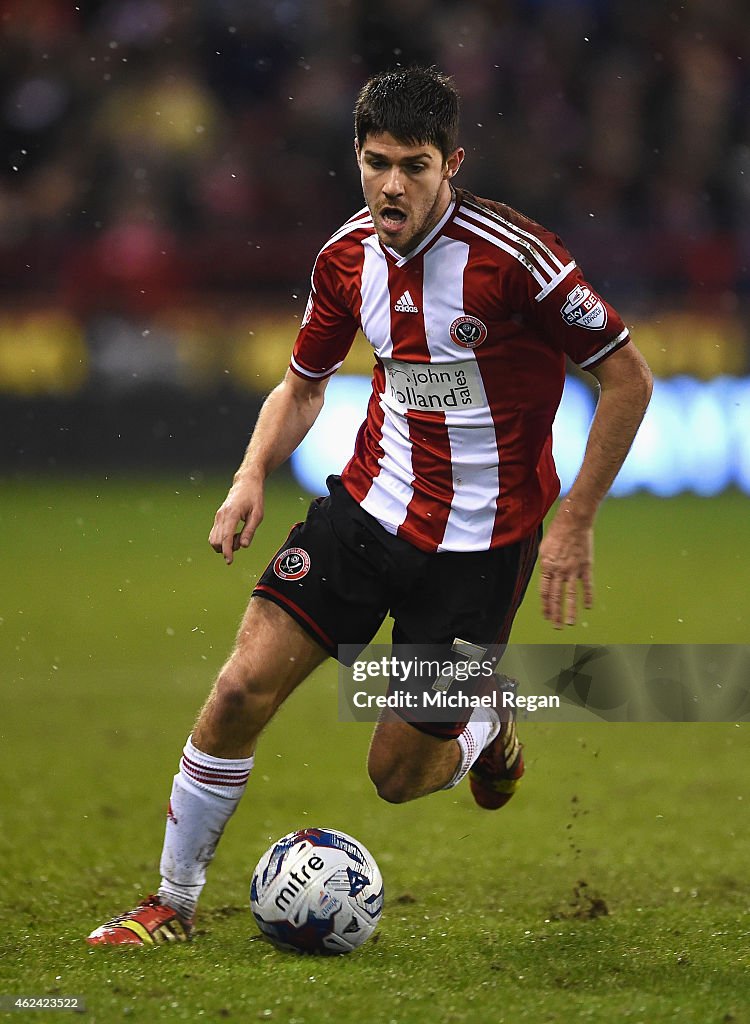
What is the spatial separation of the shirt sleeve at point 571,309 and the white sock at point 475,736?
111cm

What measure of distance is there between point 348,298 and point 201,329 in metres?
7.05

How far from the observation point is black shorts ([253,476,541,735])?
3.86 m

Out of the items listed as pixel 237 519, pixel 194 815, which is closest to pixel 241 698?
pixel 194 815

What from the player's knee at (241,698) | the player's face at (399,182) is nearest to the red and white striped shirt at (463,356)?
the player's face at (399,182)

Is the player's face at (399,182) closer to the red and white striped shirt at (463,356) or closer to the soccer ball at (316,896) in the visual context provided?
the red and white striped shirt at (463,356)

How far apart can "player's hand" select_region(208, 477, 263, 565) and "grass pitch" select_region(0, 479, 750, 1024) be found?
98 centimetres

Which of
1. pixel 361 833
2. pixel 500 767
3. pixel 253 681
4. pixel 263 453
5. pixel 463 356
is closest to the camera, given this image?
pixel 253 681

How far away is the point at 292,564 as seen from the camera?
12.8 ft

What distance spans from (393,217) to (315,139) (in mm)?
9929

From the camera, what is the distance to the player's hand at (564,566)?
11.7 ft

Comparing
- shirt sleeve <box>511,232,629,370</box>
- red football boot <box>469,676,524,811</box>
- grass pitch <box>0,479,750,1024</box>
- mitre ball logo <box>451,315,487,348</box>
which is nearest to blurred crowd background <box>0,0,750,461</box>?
grass pitch <box>0,479,750,1024</box>

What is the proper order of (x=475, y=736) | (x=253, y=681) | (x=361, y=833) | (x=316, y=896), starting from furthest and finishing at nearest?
1. (x=361, y=833)
2. (x=475, y=736)
3. (x=253, y=681)
4. (x=316, y=896)

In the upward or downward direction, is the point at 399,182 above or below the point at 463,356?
above

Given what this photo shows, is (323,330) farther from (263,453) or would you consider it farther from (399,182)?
(399,182)
